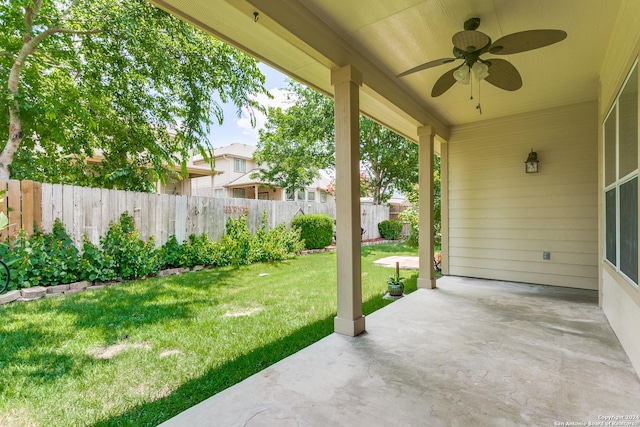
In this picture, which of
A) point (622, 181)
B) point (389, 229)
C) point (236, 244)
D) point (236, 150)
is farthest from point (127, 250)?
point (236, 150)

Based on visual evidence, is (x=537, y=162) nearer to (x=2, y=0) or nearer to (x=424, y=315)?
(x=424, y=315)

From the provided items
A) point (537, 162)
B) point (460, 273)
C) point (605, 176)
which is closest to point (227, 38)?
point (605, 176)

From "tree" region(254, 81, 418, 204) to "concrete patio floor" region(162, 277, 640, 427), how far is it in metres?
9.83

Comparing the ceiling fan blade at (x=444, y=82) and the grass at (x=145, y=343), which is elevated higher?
the ceiling fan blade at (x=444, y=82)

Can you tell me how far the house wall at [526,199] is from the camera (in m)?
4.47

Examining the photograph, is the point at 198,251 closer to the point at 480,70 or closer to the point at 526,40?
the point at 480,70

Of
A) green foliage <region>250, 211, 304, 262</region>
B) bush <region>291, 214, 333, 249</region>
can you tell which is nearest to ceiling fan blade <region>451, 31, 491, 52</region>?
green foliage <region>250, 211, 304, 262</region>

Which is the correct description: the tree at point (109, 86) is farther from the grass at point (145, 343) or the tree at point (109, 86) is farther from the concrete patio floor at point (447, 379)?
the concrete patio floor at point (447, 379)

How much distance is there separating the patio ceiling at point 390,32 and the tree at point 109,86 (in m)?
3.64

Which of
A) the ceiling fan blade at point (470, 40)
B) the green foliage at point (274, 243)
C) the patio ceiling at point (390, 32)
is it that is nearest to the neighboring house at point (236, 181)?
the green foliage at point (274, 243)

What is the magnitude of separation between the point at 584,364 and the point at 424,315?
1.41 meters

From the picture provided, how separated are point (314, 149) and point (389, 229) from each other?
468 centimetres

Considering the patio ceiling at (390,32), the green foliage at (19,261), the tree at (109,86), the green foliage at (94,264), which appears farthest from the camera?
the tree at (109,86)

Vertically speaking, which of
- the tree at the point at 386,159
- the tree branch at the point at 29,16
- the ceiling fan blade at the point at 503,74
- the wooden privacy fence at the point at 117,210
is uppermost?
the tree branch at the point at 29,16
